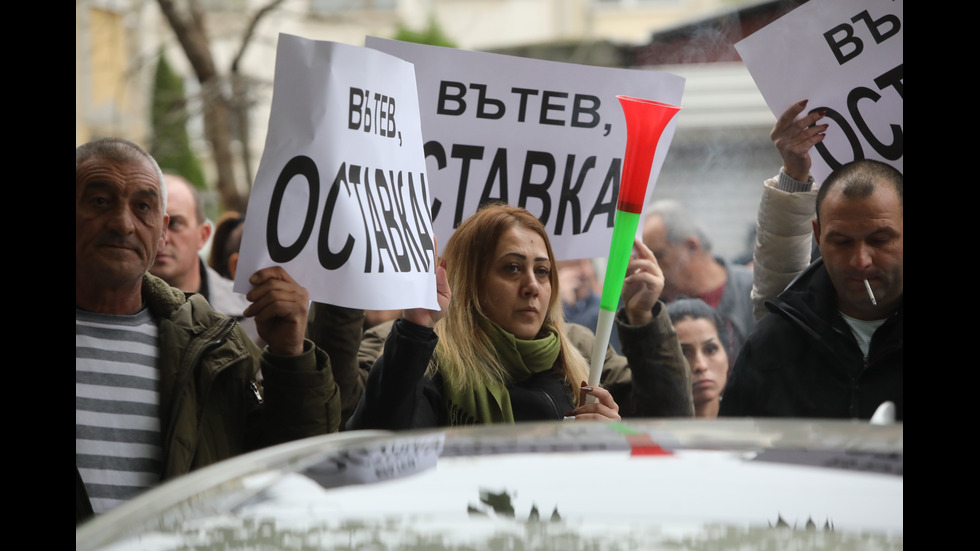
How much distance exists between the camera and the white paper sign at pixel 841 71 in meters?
3.59

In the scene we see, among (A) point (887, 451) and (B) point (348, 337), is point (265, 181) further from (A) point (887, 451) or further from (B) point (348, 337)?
(A) point (887, 451)

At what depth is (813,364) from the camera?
3.07 m

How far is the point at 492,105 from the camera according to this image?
3.85 meters

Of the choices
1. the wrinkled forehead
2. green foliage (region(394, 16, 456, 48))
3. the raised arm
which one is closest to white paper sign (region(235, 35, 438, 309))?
the wrinkled forehead

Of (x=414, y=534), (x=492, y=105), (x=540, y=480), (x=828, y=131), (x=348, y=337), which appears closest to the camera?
(x=414, y=534)

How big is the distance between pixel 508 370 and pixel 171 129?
10.2 m

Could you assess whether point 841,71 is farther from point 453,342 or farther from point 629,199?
point 453,342

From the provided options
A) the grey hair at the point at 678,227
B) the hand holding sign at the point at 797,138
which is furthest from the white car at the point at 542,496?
the grey hair at the point at 678,227

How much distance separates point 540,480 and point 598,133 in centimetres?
251

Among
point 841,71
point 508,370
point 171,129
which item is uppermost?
point 171,129

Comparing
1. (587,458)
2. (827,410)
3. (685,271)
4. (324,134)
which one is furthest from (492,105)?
(587,458)

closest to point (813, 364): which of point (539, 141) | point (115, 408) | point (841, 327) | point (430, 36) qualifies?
point (841, 327)

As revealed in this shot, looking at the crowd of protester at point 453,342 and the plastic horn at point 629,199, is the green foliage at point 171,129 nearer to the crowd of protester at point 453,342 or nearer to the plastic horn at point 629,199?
the crowd of protester at point 453,342

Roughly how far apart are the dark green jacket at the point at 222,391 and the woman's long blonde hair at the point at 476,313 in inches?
13.1
